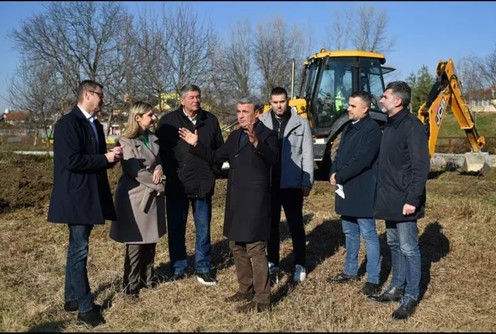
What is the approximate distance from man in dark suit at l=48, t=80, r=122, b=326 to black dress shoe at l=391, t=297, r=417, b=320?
2.35 m

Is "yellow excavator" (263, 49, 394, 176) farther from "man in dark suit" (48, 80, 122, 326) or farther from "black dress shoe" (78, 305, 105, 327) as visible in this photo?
"black dress shoe" (78, 305, 105, 327)

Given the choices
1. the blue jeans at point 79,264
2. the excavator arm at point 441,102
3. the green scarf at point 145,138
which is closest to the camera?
the blue jeans at point 79,264

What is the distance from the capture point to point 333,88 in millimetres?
11680

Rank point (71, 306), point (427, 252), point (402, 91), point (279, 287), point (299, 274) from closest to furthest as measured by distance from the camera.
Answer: point (71, 306) < point (402, 91) < point (279, 287) < point (299, 274) < point (427, 252)

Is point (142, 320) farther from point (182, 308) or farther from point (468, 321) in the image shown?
point (468, 321)

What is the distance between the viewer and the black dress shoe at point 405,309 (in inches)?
165

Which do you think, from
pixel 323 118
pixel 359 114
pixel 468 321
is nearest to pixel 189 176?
pixel 359 114

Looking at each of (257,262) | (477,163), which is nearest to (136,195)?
(257,262)

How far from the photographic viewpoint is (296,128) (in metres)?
5.22

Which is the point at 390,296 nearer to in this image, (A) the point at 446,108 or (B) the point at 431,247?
(B) the point at 431,247

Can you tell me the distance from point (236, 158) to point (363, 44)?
32449 mm

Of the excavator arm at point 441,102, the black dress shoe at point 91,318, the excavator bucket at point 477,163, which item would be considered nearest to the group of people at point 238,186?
the black dress shoe at point 91,318

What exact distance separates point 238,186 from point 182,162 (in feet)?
3.51

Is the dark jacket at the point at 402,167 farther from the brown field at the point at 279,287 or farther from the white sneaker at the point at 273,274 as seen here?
the white sneaker at the point at 273,274
